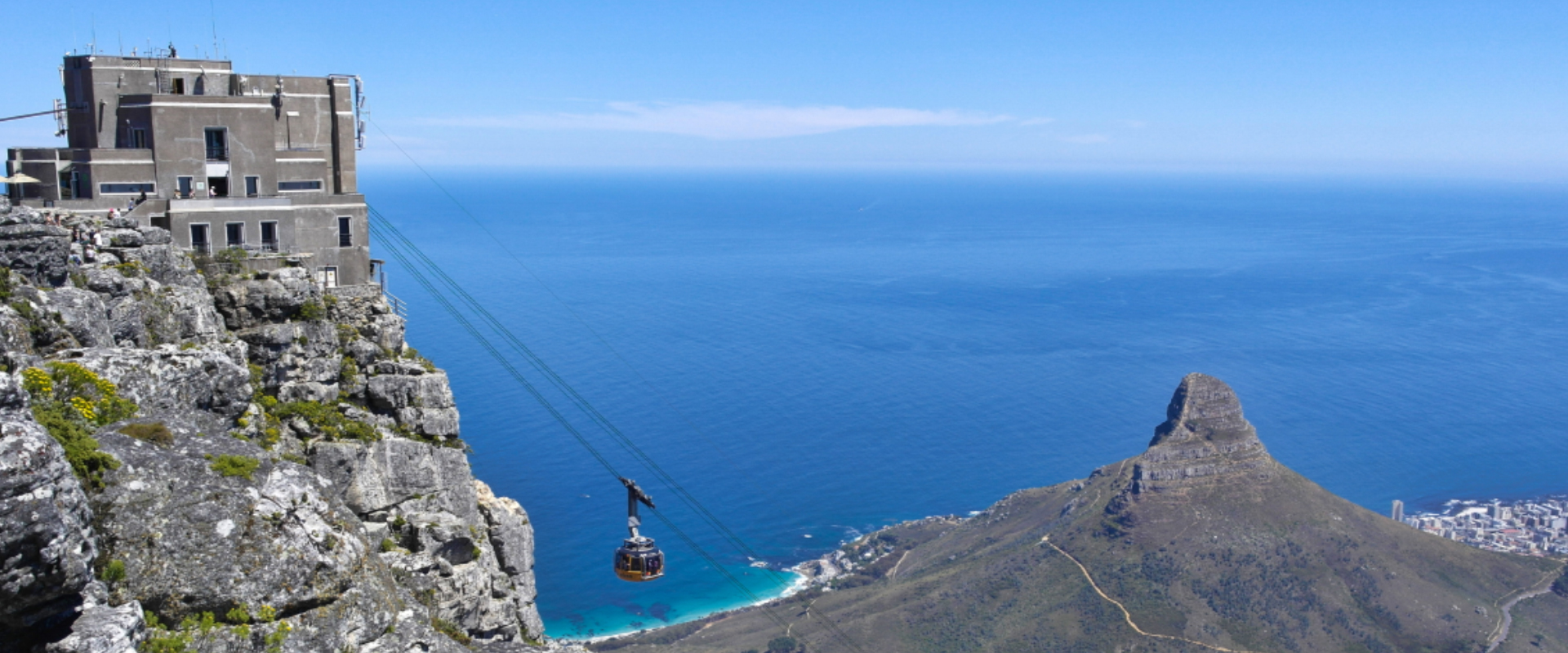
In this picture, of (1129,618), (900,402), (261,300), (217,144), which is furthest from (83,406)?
(900,402)

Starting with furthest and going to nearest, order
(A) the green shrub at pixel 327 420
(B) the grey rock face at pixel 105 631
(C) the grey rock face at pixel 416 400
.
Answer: (C) the grey rock face at pixel 416 400
(A) the green shrub at pixel 327 420
(B) the grey rock face at pixel 105 631

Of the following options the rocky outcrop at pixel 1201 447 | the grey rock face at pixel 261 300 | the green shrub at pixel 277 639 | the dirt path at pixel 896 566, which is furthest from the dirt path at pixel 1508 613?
the green shrub at pixel 277 639

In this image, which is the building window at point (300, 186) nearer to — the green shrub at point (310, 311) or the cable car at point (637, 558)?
the green shrub at point (310, 311)

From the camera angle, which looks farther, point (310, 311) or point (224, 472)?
point (310, 311)

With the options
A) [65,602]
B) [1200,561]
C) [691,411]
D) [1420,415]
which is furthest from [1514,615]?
[65,602]

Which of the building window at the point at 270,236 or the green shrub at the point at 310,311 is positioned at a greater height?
the building window at the point at 270,236

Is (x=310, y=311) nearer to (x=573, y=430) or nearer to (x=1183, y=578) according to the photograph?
(x=1183, y=578)

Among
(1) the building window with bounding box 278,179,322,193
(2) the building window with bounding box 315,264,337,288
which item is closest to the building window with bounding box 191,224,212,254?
(2) the building window with bounding box 315,264,337,288
